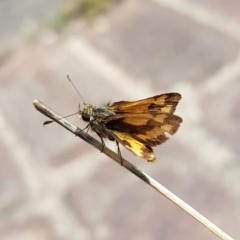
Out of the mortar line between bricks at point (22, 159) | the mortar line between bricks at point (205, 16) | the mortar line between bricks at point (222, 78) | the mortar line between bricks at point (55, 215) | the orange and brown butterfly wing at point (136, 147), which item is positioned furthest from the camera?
the mortar line between bricks at point (205, 16)

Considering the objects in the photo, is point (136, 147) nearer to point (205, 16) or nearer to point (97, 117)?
point (97, 117)

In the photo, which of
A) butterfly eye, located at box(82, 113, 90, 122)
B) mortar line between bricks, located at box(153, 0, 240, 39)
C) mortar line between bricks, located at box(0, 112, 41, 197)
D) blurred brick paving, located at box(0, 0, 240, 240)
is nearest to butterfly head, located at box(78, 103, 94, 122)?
butterfly eye, located at box(82, 113, 90, 122)

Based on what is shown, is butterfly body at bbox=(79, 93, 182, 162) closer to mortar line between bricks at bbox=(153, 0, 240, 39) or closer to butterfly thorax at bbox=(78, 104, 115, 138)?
butterfly thorax at bbox=(78, 104, 115, 138)

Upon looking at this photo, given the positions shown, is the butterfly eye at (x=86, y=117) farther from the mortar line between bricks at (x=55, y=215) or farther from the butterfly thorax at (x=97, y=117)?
the mortar line between bricks at (x=55, y=215)

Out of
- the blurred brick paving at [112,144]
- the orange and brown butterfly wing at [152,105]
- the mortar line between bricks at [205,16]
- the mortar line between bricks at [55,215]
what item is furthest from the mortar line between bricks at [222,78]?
the orange and brown butterfly wing at [152,105]

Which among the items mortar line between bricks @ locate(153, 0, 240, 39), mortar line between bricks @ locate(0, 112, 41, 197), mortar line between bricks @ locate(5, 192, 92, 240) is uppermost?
mortar line between bricks @ locate(153, 0, 240, 39)

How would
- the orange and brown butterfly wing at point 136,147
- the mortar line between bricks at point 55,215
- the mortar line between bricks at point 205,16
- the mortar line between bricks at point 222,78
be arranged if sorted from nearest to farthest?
the orange and brown butterfly wing at point 136,147
the mortar line between bricks at point 55,215
the mortar line between bricks at point 222,78
the mortar line between bricks at point 205,16

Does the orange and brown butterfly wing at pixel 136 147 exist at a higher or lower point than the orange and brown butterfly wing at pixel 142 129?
lower
